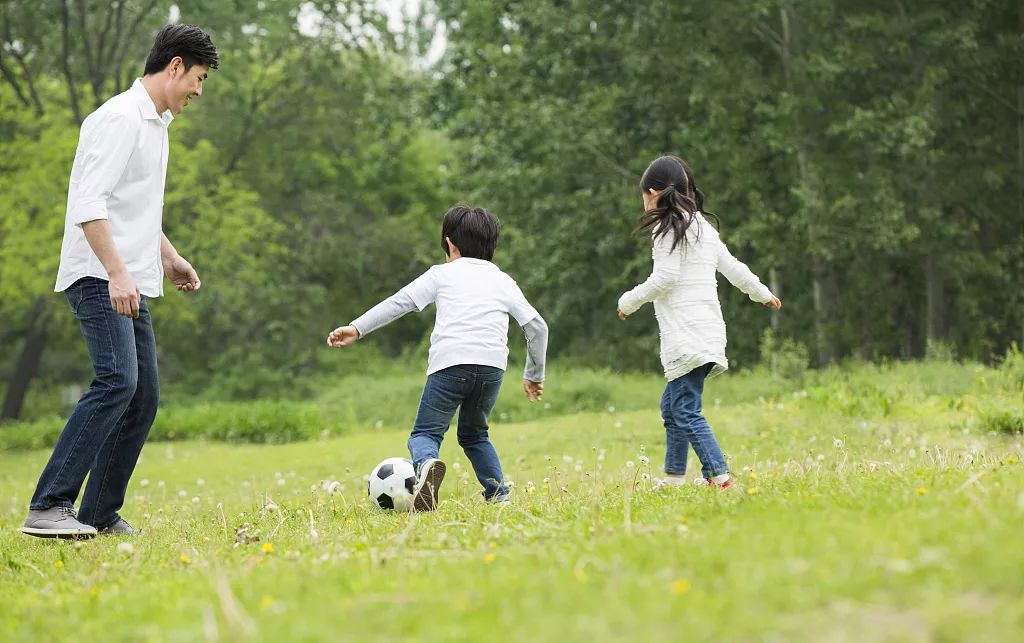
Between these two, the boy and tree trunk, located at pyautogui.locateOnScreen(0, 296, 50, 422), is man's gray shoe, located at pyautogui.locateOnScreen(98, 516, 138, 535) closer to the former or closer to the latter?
the boy

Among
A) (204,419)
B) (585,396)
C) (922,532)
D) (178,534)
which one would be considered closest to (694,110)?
(585,396)

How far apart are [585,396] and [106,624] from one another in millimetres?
15263

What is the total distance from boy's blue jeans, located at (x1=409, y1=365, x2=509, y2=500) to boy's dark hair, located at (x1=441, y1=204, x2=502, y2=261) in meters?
0.77

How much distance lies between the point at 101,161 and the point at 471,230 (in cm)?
216

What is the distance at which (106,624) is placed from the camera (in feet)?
11.1

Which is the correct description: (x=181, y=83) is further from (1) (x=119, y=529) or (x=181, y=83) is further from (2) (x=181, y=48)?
(1) (x=119, y=529)

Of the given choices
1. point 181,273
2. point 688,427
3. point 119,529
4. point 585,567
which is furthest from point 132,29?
point 585,567

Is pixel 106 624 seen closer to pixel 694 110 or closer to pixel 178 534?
pixel 178 534

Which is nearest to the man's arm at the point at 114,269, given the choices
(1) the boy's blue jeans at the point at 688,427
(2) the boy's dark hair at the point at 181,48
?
(2) the boy's dark hair at the point at 181,48

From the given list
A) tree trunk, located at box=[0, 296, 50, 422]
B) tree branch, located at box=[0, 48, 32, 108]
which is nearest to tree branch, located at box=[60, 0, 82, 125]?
tree branch, located at box=[0, 48, 32, 108]

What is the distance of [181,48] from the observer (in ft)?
19.8

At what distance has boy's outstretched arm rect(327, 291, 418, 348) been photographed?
614cm

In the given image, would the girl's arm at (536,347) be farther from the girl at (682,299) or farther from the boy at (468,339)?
the girl at (682,299)

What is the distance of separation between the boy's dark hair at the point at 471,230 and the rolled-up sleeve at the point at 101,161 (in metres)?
1.90
